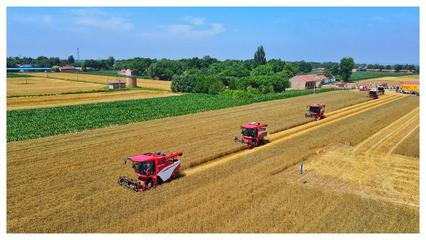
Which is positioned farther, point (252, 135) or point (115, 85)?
point (115, 85)

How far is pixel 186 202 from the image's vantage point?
15711mm

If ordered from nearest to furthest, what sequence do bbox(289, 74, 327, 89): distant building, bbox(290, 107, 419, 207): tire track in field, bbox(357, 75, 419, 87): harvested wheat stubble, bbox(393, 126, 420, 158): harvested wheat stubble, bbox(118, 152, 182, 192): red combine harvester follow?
bbox(118, 152, 182, 192): red combine harvester, bbox(290, 107, 419, 207): tire track in field, bbox(393, 126, 420, 158): harvested wheat stubble, bbox(289, 74, 327, 89): distant building, bbox(357, 75, 419, 87): harvested wheat stubble

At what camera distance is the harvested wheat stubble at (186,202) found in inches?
544

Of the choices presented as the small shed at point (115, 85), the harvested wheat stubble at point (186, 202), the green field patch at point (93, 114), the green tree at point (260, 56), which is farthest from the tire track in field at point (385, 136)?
the green tree at point (260, 56)

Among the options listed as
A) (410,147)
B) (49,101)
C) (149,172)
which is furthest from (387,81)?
(149,172)

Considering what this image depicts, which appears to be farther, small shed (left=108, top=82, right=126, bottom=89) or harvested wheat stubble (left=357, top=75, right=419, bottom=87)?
harvested wheat stubble (left=357, top=75, right=419, bottom=87)

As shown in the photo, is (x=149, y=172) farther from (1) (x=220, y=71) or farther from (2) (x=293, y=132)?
(1) (x=220, y=71)

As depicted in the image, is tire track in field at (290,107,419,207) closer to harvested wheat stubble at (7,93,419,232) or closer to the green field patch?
harvested wheat stubble at (7,93,419,232)

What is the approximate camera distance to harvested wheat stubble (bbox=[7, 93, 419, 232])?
45.3 feet

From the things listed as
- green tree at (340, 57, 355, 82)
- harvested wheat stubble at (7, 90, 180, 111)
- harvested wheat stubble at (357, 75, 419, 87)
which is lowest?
harvested wheat stubble at (357, 75, 419, 87)

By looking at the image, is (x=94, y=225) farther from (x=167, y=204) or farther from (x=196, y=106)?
(x=196, y=106)

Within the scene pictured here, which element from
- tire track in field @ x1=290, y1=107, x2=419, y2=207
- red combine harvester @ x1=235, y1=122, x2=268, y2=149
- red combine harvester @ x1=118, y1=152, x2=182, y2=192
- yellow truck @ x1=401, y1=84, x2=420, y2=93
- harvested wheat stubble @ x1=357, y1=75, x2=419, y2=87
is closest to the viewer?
red combine harvester @ x1=118, y1=152, x2=182, y2=192

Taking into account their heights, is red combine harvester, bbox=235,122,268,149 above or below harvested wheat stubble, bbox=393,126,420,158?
above

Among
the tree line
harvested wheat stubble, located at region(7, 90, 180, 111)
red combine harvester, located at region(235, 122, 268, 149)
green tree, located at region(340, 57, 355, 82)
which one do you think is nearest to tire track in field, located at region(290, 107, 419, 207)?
red combine harvester, located at region(235, 122, 268, 149)
